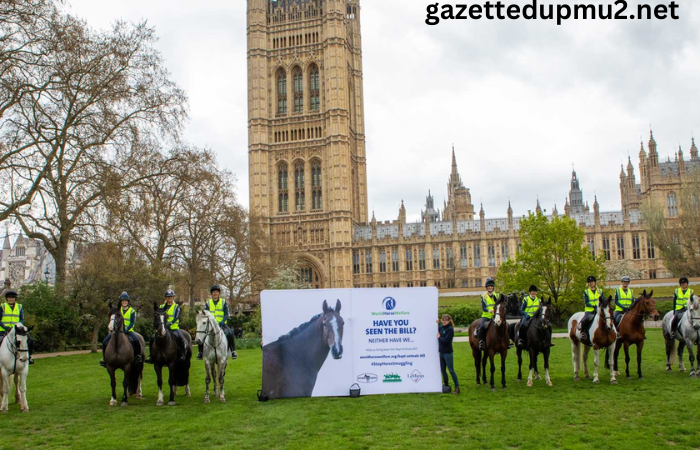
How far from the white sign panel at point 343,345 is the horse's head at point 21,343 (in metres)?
4.68

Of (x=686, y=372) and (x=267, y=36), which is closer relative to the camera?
(x=686, y=372)

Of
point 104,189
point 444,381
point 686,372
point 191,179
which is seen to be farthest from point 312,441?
point 191,179

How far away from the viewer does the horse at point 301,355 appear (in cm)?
1343

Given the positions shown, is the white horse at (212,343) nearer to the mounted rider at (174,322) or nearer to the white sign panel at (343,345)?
the mounted rider at (174,322)

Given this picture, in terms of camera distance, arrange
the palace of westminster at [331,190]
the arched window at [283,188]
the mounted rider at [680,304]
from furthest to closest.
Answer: the arched window at [283,188] < the palace of westminster at [331,190] < the mounted rider at [680,304]

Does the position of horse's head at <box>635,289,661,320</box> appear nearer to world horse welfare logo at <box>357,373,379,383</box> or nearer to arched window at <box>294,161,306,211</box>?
world horse welfare logo at <box>357,373,379,383</box>

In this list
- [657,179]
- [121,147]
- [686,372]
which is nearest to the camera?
[686,372]

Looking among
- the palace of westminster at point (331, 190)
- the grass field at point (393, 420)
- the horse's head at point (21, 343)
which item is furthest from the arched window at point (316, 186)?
the horse's head at point (21, 343)

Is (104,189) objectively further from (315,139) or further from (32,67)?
(315,139)

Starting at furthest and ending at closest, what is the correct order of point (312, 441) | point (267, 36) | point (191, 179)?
point (267, 36) < point (191, 179) < point (312, 441)

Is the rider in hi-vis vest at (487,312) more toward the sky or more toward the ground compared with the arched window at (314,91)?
more toward the ground

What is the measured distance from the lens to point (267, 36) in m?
76.8

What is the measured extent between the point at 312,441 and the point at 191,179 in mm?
24746

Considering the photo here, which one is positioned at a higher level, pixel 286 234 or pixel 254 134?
pixel 254 134
